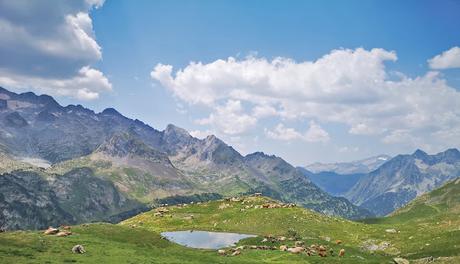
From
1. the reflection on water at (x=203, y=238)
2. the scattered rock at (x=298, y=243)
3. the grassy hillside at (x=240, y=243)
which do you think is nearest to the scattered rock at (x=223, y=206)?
the grassy hillside at (x=240, y=243)

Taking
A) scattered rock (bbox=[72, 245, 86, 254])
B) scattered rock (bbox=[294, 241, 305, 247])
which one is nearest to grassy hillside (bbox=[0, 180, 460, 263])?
scattered rock (bbox=[72, 245, 86, 254])

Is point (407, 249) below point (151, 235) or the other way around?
below

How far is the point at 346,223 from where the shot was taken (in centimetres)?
14512

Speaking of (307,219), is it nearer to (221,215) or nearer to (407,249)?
(221,215)

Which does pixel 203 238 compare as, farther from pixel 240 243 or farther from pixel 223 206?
pixel 223 206

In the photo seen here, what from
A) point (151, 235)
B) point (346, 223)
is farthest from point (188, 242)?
point (346, 223)

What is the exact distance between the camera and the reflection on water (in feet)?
359

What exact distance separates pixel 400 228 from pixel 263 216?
1695 inches

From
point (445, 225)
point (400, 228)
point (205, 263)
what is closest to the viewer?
point (205, 263)

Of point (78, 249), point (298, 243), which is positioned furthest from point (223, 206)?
point (78, 249)

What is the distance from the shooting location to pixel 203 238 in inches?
4818

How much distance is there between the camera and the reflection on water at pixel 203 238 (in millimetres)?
→ 109425

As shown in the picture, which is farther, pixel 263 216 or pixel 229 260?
pixel 263 216

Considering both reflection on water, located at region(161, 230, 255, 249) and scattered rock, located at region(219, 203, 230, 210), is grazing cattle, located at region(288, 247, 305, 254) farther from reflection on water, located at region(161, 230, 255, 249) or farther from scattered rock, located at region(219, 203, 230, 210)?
scattered rock, located at region(219, 203, 230, 210)
